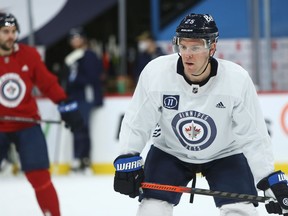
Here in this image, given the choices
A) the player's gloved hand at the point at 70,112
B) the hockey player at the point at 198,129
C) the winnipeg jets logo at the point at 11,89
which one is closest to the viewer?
the hockey player at the point at 198,129

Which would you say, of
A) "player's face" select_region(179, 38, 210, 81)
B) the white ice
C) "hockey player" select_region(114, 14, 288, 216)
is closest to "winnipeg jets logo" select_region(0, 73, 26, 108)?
the white ice

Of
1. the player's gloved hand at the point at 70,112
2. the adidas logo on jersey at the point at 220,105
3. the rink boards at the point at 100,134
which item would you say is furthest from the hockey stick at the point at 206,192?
the rink boards at the point at 100,134

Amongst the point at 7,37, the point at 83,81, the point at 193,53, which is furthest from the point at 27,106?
the point at 83,81

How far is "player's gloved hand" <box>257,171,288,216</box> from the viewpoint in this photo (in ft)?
9.49

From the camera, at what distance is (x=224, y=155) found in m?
3.20

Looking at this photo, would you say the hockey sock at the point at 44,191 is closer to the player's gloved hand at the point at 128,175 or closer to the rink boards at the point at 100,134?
the player's gloved hand at the point at 128,175

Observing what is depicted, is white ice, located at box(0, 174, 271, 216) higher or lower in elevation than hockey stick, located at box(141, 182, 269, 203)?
lower

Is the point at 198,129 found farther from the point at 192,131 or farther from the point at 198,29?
the point at 198,29

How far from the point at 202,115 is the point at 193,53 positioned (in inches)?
10.3

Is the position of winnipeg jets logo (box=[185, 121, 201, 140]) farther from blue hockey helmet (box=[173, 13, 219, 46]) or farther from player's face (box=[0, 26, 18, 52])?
player's face (box=[0, 26, 18, 52])

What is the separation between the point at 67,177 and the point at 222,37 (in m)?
2.46

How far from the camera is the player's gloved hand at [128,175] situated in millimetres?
2990

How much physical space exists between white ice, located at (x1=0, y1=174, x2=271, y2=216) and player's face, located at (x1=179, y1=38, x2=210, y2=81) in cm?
202

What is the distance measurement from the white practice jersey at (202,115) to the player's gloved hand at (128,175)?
2.8 inches
